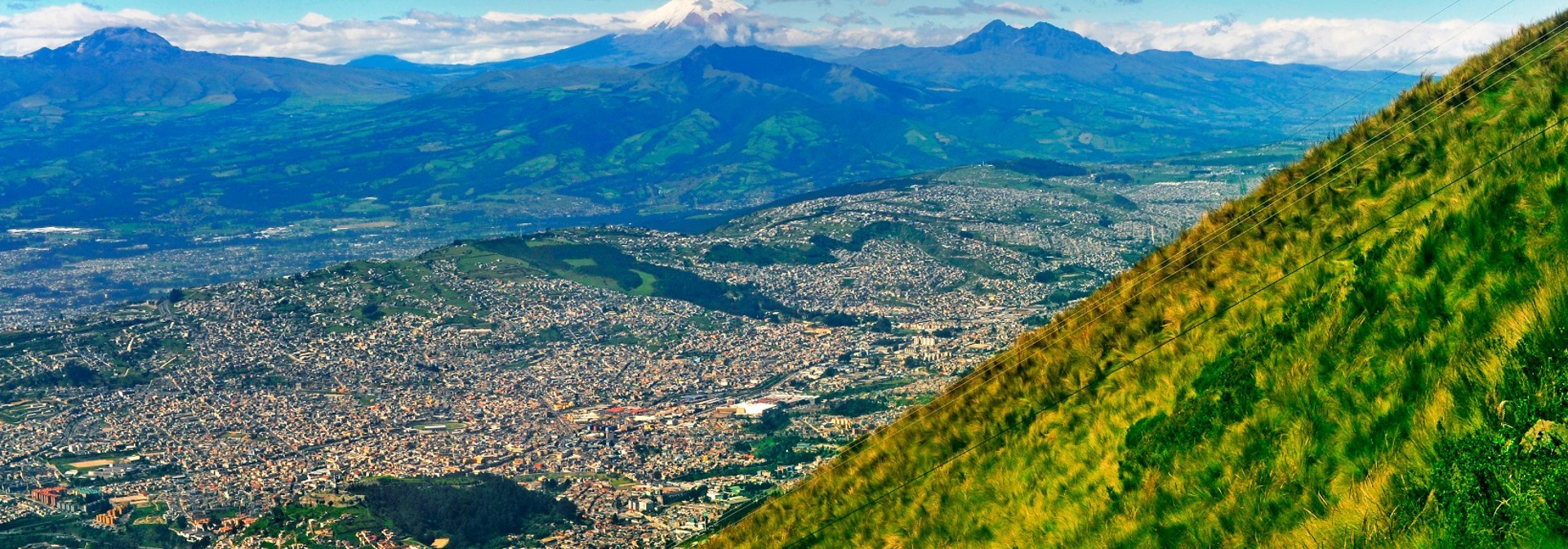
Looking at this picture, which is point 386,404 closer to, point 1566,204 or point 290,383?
point 290,383

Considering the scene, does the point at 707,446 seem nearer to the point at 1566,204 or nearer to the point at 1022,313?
the point at 1022,313

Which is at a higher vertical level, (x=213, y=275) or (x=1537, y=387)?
(x=1537, y=387)

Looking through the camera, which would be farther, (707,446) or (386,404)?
(386,404)

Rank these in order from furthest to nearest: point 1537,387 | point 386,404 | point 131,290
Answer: point 131,290
point 386,404
point 1537,387

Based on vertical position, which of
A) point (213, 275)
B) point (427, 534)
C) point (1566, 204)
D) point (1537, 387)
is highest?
point (1566, 204)

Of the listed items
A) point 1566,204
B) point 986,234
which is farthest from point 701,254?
point 1566,204

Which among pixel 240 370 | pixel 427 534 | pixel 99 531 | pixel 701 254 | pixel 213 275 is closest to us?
pixel 427 534
